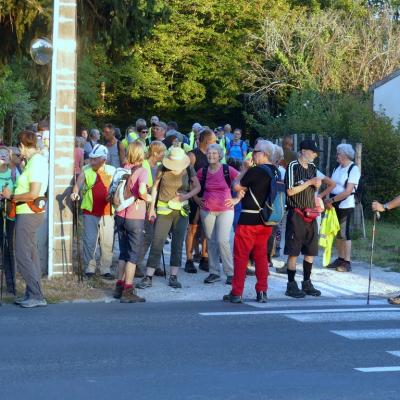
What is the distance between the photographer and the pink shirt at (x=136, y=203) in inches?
460

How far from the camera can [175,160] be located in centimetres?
1262

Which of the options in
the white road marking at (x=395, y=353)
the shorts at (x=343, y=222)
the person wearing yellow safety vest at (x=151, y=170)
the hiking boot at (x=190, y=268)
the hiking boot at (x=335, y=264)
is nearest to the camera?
the white road marking at (x=395, y=353)

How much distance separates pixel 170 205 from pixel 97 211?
124 cm

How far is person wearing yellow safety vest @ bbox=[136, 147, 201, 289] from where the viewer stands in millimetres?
12633

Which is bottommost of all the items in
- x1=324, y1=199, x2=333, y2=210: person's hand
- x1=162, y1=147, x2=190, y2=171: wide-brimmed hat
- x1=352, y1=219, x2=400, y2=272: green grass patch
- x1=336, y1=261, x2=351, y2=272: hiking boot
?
x1=336, y1=261, x2=351, y2=272: hiking boot

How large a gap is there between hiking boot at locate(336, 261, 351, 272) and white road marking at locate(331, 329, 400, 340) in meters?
4.71

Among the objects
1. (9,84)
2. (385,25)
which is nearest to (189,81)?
(385,25)

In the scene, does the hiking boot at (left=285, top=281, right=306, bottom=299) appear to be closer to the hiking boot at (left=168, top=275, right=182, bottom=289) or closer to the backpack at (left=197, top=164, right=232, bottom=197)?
the hiking boot at (left=168, top=275, right=182, bottom=289)

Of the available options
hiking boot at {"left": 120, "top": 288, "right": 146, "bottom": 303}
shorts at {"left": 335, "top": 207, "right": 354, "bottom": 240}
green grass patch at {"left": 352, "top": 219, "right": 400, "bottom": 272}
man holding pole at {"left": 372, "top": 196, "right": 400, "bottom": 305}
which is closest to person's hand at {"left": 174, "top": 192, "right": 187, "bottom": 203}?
hiking boot at {"left": 120, "top": 288, "right": 146, "bottom": 303}

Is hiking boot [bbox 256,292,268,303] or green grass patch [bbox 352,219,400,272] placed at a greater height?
green grass patch [bbox 352,219,400,272]

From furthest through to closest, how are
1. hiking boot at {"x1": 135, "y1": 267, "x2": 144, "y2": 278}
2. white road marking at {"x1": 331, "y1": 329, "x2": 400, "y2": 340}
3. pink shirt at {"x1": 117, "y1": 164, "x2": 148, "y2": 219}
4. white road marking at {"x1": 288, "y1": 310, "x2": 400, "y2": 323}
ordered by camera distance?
hiking boot at {"x1": 135, "y1": 267, "x2": 144, "y2": 278} < pink shirt at {"x1": 117, "y1": 164, "x2": 148, "y2": 219} < white road marking at {"x1": 288, "y1": 310, "x2": 400, "y2": 323} < white road marking at {"x1": 331, "y1": 329, "x2": 400, "y2": 340}

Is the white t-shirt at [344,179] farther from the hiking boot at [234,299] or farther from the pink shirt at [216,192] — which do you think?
the hiking boot at [234,299]

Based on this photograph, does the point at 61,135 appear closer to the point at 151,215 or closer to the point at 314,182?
the point at 151,215

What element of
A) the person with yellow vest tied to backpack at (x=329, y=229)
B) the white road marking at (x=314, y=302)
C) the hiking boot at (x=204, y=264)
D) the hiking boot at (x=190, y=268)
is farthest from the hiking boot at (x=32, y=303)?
the person with yellow vest tied to backpack at (x=329, y=229)
